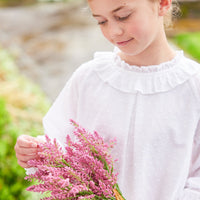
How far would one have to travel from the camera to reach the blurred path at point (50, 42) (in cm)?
581

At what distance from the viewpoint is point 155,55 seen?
1326 mm

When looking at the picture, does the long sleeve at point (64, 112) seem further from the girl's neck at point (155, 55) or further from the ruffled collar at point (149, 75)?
the girl's neck at point (155, 55)

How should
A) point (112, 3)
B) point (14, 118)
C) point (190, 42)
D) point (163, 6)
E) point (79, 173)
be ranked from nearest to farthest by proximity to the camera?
point (79, 173)
point (112, 3)
point (163, 6)
point (14, 118)
point (190, 42)

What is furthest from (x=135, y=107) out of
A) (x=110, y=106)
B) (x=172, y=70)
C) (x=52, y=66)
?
(x=52, y=66)

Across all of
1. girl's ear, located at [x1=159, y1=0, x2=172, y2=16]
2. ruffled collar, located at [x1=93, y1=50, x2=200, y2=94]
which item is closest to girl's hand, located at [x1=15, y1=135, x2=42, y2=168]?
ruffled collar, located at [x1=93, y1=50, x2=200, y2=94]

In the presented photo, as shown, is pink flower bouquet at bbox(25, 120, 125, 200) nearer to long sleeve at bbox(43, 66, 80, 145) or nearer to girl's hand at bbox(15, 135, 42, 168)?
girl's hand at bbox(15, 135, 42, 168)

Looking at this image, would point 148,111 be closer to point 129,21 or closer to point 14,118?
point 129,21

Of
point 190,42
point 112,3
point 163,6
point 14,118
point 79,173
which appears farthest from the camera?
point 190,42

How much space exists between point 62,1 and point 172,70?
35.3ft

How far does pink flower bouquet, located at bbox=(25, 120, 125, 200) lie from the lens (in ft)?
3.04

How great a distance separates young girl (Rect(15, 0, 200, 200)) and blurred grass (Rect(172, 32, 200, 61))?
498cm

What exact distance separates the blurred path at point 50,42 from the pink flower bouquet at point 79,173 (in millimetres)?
3933

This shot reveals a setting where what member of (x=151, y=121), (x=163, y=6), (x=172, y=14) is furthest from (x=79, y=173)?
(x=172, y=14)

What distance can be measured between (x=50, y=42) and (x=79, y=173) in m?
6.50
